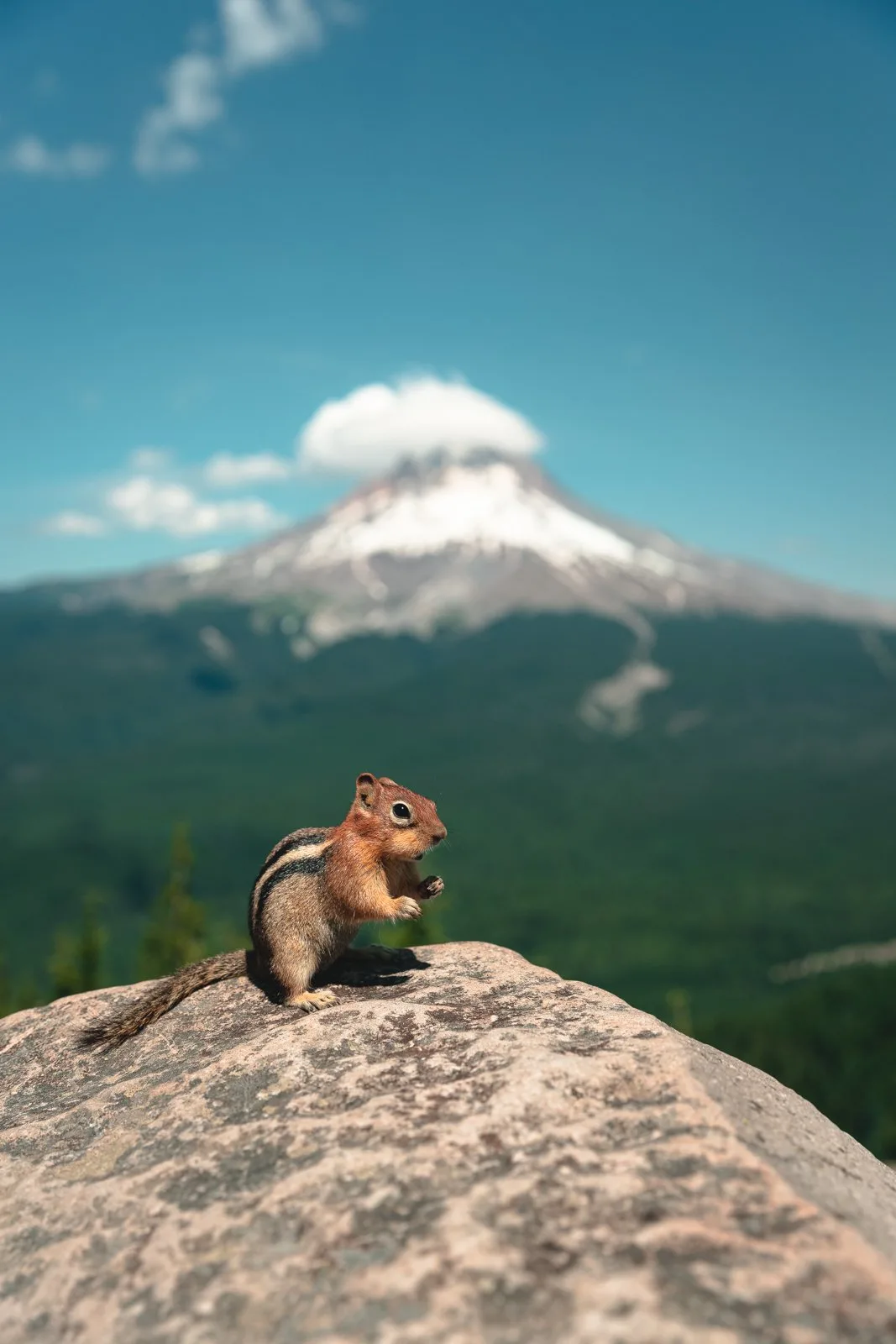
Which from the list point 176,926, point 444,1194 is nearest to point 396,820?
point 444,1194

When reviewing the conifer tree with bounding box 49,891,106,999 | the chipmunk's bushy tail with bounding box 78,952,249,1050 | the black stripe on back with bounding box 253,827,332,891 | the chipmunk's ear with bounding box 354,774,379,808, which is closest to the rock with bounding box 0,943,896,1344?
the chipmunk's bushy tail with bounding box 78,952,249,1050

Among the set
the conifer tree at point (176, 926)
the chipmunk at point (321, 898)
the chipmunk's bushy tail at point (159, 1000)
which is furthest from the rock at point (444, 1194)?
the conifer tree at point (176, 926)

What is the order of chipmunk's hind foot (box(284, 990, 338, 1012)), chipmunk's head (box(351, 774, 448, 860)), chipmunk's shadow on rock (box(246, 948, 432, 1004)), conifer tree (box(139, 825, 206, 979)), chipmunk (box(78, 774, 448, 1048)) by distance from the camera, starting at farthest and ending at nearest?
conifer tree (box(139, 825, 206, 979))
chipmunk's head (box(351, 774, 448, 860))
chipmunk's shadow on rock (box(246, 948, 432, 1004))
chipmunk (box(78, 774, 448, 1048))
chipmunk's hind foot (box(284, 990, 338, 1012))

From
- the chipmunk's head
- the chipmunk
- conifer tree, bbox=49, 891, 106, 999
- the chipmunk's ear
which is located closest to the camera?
the chipmunk

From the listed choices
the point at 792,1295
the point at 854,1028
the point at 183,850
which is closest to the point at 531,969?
the point at 792,1295

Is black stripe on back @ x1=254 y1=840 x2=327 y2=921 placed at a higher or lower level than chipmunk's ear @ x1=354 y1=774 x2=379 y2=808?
lower

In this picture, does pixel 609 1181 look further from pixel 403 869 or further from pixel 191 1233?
pixel 403 869

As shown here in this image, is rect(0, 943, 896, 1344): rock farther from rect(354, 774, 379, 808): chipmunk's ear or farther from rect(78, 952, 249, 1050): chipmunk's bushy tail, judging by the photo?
rect(354, 774, 379, 808): chipmunk's ear

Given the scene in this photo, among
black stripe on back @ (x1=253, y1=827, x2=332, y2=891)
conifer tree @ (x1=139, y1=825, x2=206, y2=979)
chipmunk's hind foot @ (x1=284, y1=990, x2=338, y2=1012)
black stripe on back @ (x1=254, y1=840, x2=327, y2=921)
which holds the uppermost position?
black stripe on back @ (x1=253, y1=827, x2=332, y2=891)
